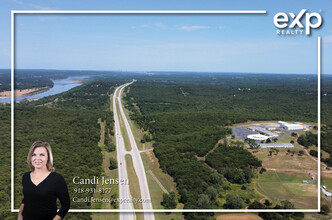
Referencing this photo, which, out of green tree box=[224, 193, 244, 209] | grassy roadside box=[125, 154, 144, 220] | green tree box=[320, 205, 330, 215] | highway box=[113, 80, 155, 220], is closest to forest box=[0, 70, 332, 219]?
green tree box=[224, 193, 244, 209]

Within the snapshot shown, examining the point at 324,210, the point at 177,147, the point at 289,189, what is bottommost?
the point at 324,210

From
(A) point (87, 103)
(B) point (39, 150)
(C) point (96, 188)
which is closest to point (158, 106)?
(A) point (87, 103)

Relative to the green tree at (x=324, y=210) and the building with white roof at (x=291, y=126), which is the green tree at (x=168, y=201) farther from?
the building with white roof at (x=291, y=126)

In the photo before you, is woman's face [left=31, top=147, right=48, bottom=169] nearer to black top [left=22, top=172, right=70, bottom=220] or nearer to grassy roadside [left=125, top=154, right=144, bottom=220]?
black top [left=22, top=172, right=70, bottom=220]

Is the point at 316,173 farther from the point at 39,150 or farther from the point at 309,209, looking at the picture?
the point at 39,150

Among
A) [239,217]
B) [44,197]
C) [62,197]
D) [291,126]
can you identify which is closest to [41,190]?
[44,197]

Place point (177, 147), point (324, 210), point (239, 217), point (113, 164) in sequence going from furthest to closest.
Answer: point (177, 147), point (113, 164), point (324, 210), point (239, 217)

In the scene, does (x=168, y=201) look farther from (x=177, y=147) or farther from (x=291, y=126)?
(x=291, y=126)

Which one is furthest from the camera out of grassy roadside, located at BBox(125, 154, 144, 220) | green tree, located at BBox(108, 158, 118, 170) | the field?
green tree, located at BBox(108, 158, 118, 170)
